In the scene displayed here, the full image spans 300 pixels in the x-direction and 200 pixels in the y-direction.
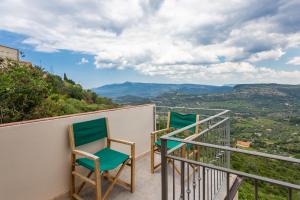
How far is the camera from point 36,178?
86.3 inches

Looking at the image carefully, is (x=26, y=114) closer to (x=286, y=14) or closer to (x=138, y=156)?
(x=138, y=156)

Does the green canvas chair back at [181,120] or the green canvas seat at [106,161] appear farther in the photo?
the green canvas chair back at [181,120]

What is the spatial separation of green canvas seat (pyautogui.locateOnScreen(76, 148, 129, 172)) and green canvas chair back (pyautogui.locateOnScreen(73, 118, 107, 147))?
243mm

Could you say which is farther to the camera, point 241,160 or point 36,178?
point 241,160

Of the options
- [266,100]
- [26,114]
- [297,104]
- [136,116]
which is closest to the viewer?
[26,114]

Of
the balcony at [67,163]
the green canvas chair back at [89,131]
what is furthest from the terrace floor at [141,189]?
the green canvas chair back at [89,131]

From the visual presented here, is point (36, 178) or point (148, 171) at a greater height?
point (36, 178)

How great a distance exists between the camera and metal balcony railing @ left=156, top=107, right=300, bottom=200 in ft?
4.12

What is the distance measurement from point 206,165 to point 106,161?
5.43 feet

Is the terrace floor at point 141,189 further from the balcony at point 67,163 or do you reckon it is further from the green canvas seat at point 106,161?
the green canvas seat at point 106,161

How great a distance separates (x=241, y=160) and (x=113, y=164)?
36.6ft

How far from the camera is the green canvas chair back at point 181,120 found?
3583 millimetres

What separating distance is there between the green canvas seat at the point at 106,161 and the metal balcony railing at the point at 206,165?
72cm

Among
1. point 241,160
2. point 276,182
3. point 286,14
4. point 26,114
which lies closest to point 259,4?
point 286,14
